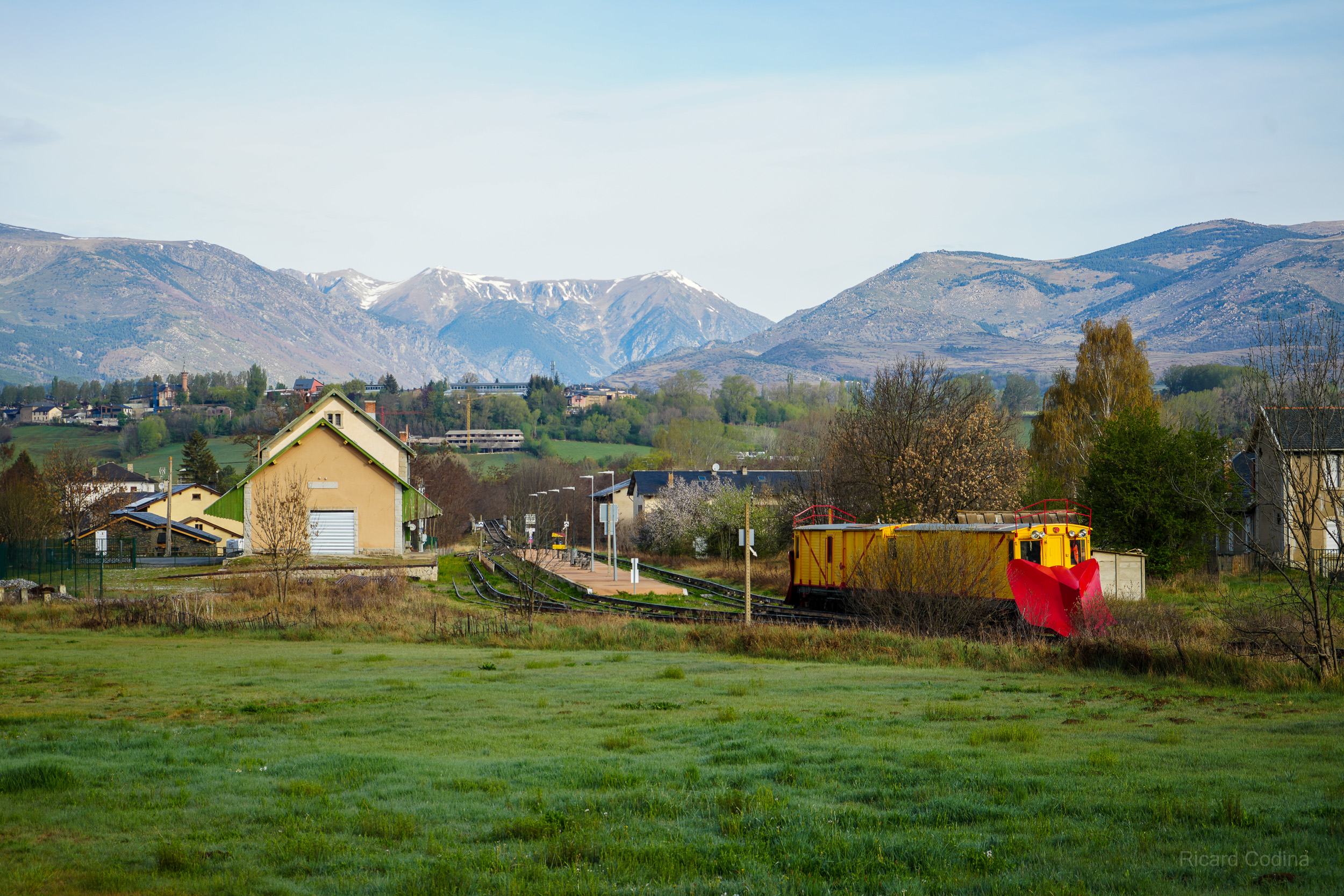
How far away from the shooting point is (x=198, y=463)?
107812 millimetres

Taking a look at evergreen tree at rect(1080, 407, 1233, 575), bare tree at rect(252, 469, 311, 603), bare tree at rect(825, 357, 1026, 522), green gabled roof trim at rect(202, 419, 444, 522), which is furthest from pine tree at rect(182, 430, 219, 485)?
evergreen tree at rect(1080, 407, 1233, 575)

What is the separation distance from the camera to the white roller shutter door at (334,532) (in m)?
53.8

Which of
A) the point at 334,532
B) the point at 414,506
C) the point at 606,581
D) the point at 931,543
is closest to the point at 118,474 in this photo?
the point at 334,532

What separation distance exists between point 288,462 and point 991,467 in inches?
1460

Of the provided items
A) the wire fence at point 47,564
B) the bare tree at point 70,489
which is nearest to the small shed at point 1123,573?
the wire fence at point 47,564

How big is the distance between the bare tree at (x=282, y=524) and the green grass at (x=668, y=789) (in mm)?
20384

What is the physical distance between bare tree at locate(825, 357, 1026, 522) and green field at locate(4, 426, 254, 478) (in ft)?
383

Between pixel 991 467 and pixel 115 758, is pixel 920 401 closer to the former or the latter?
pixel 991 467

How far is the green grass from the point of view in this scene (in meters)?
6.99

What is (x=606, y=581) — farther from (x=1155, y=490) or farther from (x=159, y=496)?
(x=159, y=496)

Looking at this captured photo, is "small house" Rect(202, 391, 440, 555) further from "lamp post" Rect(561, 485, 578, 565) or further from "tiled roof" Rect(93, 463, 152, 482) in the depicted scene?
"tiled roof" Rect(93, 463, 152, 482)

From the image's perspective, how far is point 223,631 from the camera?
28.4 m

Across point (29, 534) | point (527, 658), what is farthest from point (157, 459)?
point (527, 658)

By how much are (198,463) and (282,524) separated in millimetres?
77099
